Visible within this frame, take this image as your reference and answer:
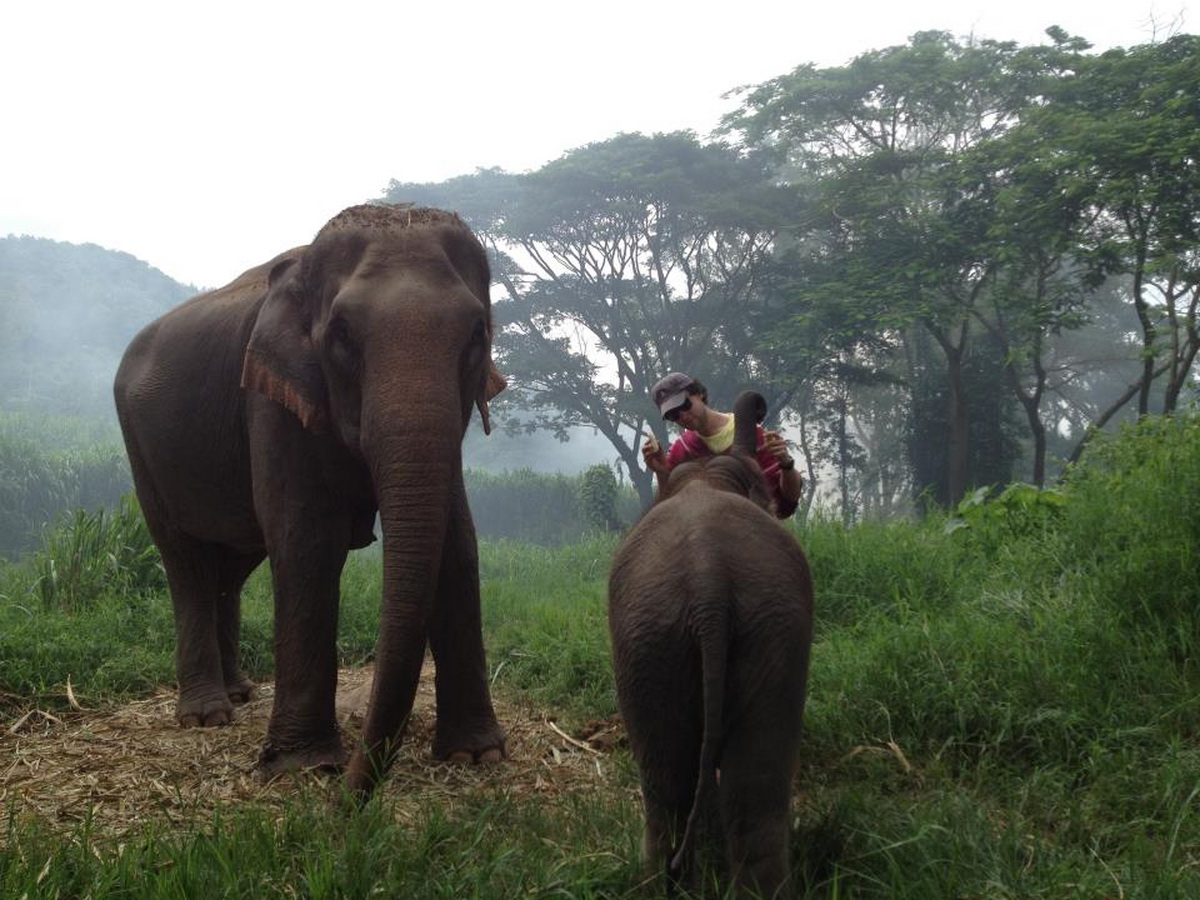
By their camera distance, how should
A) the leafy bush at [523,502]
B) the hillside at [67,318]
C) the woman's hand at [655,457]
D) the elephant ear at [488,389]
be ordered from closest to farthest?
the woman's hand at [655,457] → the elephant ear at [488,389] → the leafy bush at [523,502] → the hillside at [67,318]

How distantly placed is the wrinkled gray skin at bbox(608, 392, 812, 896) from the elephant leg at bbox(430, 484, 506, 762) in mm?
1611

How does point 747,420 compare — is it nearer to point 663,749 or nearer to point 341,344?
point 663,749

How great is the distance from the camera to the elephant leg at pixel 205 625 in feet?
16.4

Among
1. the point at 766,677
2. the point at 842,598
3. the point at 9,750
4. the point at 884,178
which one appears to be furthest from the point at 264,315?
the point at 884,178

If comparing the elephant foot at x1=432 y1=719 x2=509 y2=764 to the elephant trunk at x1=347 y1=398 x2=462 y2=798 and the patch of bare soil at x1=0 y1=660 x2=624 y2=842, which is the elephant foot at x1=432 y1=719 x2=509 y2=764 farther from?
the elephant trunk at x1=347 y1=398 x2=462 y2=798

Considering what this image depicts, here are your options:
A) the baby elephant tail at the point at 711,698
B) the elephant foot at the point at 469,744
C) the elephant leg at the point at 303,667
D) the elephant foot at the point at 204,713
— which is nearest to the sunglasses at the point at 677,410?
the baby elephant tail at the point at 711,698

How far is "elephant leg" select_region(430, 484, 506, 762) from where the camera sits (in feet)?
13.8

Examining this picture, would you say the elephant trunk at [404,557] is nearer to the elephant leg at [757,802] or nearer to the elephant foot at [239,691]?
the elephant leg at [757,802]

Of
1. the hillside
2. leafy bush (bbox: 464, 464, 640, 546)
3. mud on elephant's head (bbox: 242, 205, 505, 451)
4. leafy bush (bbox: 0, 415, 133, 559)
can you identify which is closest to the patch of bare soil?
mud on elephant's head (bbox: 242, 205, 505, 451)

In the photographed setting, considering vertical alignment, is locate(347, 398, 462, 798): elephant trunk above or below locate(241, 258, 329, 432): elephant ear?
below

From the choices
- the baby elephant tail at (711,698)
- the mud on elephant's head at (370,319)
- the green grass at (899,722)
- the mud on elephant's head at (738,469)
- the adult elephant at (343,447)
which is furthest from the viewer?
the mud on elephant's head at (370,319)

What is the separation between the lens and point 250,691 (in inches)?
221

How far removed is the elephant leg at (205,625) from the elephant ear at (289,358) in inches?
66.0

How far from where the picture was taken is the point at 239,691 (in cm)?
556
